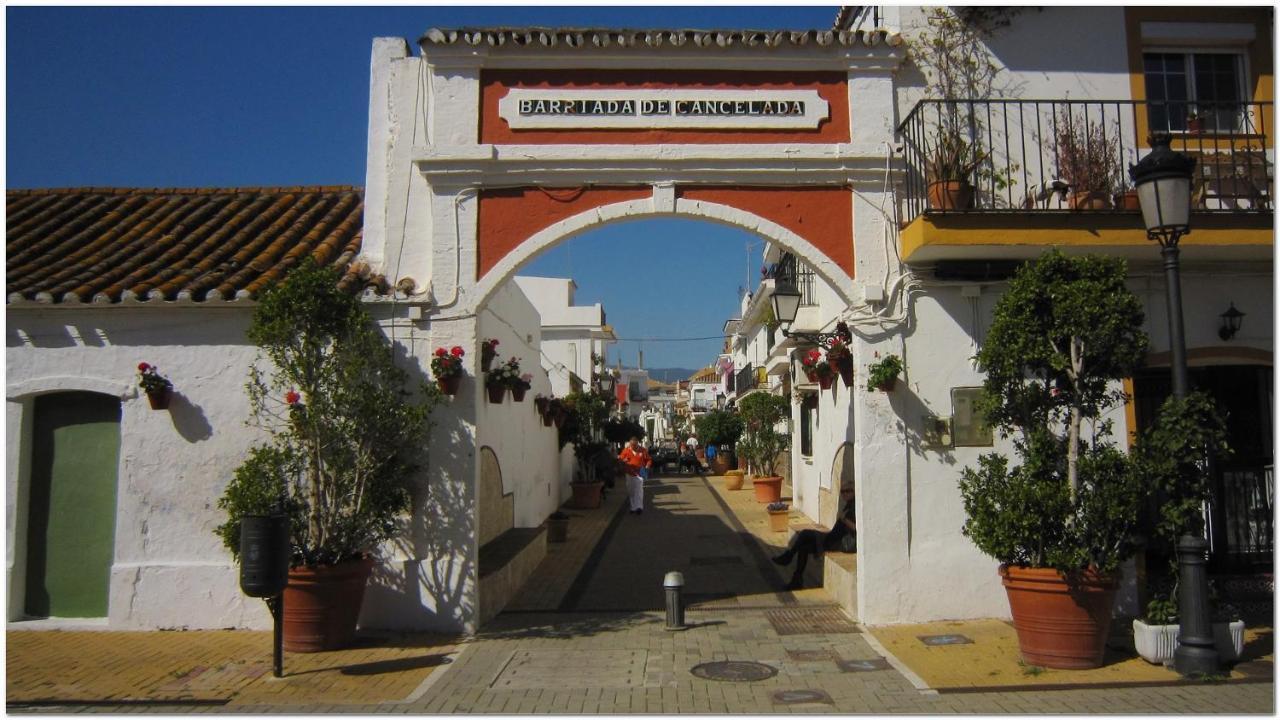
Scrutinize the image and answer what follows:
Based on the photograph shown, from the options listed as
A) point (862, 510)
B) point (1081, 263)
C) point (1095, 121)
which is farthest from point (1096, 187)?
point (862, 510)

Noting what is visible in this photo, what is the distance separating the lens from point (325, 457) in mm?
7660

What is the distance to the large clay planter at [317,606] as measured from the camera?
7.38 metres

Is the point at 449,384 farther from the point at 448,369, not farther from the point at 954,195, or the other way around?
the point at 954,195

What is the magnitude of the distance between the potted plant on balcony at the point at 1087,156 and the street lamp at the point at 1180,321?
182cm

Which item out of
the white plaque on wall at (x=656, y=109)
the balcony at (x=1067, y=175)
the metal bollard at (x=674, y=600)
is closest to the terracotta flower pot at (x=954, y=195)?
the balcony at (x=1067, y=175)

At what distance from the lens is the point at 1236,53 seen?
938cm

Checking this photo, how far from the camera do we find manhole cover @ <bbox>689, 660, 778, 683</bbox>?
6.71 meters

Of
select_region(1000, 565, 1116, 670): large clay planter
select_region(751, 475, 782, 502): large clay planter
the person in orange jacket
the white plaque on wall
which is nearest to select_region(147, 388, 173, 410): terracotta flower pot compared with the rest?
the white plaque on wall

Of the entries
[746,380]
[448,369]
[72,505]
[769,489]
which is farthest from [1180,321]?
[746,380]

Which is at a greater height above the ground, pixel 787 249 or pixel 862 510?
pixel 787 249

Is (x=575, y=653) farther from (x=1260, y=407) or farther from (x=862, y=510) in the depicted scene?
(x=1260, y=407)

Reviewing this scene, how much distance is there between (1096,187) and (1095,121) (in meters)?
0.92

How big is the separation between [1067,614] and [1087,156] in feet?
15.2

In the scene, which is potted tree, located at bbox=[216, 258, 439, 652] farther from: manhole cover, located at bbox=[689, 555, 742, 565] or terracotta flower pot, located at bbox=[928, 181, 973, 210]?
manhole cover, located at bbox=[689, 555, 742, 565]
